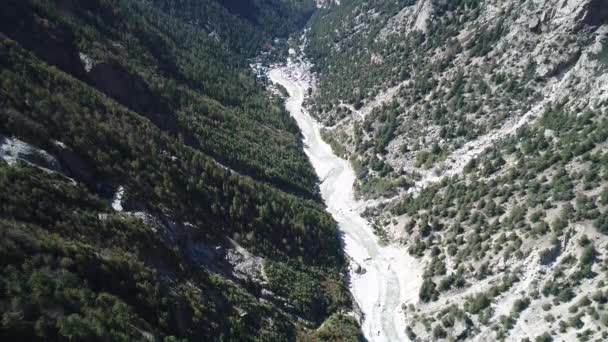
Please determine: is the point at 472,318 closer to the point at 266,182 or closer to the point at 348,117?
the point at 266,182

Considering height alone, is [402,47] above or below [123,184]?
above

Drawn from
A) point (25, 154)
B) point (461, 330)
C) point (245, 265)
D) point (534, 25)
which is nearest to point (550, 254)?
point (461, 330)

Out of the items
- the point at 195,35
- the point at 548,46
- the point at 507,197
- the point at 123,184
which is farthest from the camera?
the point at 195,35

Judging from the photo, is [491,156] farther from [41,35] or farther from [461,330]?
[41,35]

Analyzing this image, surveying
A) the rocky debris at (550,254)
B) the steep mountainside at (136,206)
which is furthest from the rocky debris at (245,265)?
the rocky debris at (550,254)

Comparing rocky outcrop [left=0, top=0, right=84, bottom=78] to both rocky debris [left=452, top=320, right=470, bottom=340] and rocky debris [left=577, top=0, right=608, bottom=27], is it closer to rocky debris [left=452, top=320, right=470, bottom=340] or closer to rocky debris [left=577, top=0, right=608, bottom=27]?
rocky debris [left=452, top=320, right=470, bottom=340]

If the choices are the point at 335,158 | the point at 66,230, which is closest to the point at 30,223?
the point at 66,230

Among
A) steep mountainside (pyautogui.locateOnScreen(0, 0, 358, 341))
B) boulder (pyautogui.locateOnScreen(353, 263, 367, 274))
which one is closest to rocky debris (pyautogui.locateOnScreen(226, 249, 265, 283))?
steep mountainside (pyautogui.locateOnScreen(0, 0, 358, 341))
